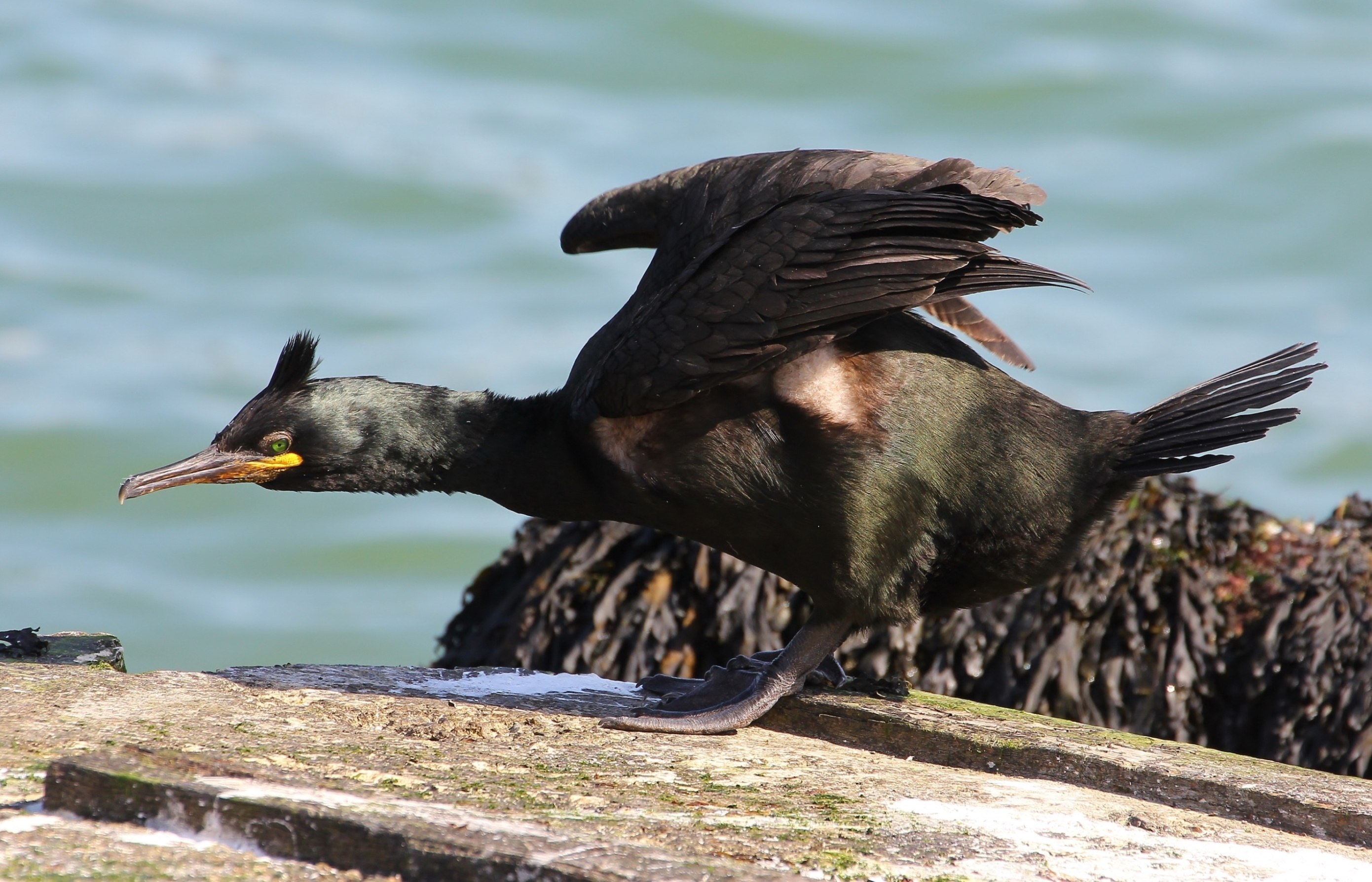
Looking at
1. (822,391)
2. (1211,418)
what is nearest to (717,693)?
(822,391)

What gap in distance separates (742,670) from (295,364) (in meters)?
1.55

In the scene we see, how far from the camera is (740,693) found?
4.25 m

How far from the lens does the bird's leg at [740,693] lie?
3.94 m

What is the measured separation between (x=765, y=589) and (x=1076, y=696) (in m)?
1.24

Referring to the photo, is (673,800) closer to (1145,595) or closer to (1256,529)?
(1145,595)

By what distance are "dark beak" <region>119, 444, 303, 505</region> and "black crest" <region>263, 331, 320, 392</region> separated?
0.20 metres

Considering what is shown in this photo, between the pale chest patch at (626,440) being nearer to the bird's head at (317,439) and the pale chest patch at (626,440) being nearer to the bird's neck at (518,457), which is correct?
the bird's neck at (518,457)

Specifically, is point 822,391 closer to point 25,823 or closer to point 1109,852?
point 1109,852

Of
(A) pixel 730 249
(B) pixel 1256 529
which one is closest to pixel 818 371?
(A) pixel 730 249

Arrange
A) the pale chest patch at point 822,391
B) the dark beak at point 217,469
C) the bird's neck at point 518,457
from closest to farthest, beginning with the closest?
the pale chest patch at point 822,391, the dark beak at point 217,469, the bird's neck at point 518,457

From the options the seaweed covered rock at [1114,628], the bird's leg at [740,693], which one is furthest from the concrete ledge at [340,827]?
the seaweed covered rock at [1114,628]

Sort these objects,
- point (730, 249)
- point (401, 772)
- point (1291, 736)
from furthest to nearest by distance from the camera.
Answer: point (1291, 736), point (730, 249), point (401, 772)

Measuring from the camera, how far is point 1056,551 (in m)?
4.12

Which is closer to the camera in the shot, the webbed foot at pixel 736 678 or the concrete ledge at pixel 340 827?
the concrete ledge at pixel 340 827
